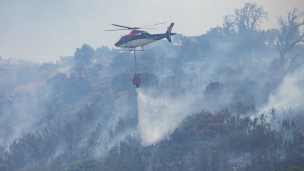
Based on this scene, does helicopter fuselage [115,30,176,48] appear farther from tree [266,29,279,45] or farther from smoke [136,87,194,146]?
tree [266,29,279,45]

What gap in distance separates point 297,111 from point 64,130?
52.7 meters

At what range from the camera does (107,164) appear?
35438mm

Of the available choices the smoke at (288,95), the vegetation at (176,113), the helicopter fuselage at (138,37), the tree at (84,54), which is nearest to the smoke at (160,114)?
the vegetation at (176,113)

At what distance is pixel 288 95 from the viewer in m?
49.1

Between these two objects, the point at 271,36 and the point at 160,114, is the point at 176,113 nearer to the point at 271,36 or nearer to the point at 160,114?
the point at 160,114

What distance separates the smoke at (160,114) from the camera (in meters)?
43.4

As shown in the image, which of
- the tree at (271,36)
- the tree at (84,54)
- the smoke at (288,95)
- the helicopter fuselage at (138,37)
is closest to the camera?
the helicopter fuselage at (138,37)

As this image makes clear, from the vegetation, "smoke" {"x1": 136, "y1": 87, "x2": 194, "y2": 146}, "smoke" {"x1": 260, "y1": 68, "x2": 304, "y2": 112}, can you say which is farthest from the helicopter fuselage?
"smoke" {"x1": 260, "y1": 68, "x2": 304, "y2": 112}

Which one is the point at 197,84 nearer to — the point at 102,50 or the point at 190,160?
the point at 190,160

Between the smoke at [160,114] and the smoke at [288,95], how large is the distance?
59.5 ft

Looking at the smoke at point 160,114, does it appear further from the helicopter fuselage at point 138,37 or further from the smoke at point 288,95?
the smoke at point 288,95

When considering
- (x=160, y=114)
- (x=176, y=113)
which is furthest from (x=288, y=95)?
(x=160, y=114)

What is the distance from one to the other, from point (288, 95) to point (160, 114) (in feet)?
93.6

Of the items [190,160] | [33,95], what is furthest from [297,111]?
[33,95]
